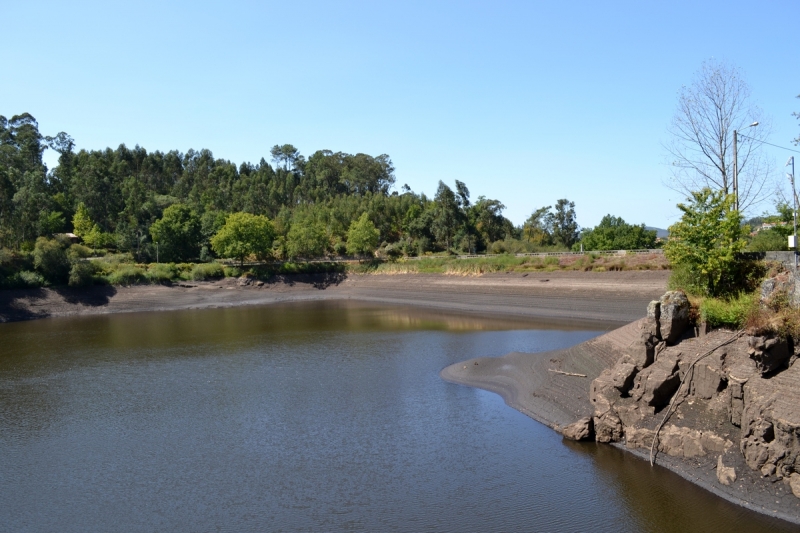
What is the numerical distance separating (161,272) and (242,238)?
39.0ft

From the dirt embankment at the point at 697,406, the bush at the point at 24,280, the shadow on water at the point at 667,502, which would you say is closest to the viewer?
the shadow on water at the point at 667,502

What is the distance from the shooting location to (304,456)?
58.4ft

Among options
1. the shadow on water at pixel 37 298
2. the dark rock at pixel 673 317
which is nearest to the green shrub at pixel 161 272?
the shadow on water at pixel 37 298

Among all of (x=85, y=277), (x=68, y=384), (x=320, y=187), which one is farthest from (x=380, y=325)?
(x=320, y=187)

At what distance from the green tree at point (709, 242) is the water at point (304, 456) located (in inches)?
304

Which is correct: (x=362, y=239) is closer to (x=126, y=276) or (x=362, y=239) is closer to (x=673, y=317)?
(x=126, y=276)

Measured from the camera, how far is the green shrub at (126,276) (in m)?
65.7

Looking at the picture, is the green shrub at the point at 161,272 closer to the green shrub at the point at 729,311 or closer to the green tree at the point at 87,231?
the green tree at the point at 87,231

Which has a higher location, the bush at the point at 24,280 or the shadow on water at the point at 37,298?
the bush at the point at 24,280

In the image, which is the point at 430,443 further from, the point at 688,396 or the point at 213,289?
the point at 213,289

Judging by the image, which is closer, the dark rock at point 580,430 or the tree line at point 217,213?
the dark rock at point 580,430

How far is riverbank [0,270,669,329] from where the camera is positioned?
45156mm

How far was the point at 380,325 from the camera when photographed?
45.6 metres

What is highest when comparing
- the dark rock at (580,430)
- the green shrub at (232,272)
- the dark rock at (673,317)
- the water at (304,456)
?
the dark rock at (673,317)
